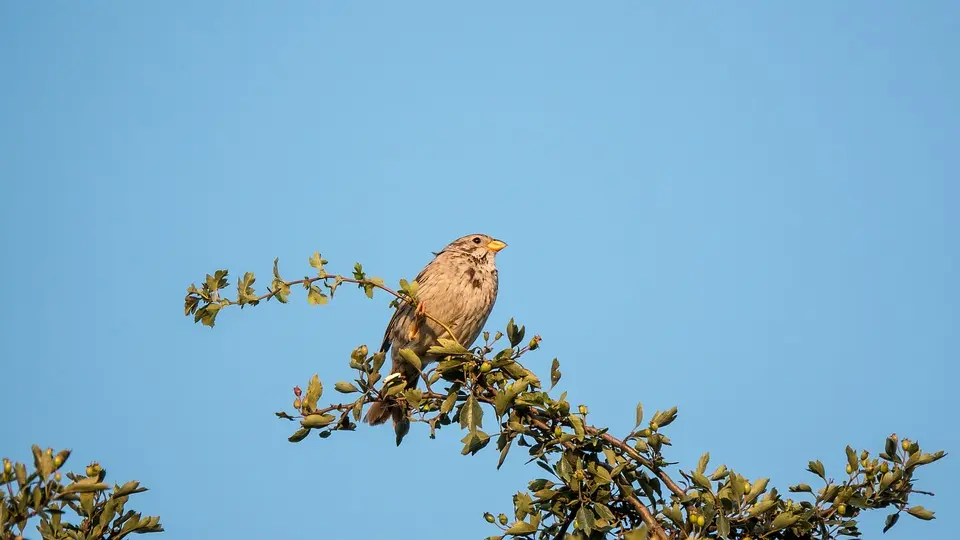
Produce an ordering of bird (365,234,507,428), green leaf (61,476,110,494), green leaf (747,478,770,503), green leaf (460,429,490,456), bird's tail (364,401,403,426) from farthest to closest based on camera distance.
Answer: bird (365,234,507,428) → bird's tail (364,401,403,426) → green leaf (460,429,490,456) → green leaf (747,478,770,503) → green leaf (61,476,110,494)

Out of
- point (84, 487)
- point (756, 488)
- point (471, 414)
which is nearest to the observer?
point (84, 487)

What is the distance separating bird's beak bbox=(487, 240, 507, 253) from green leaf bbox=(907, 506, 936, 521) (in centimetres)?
477

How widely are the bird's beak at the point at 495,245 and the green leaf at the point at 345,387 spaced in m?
3.90

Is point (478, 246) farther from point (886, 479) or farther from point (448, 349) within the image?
point (886, 479)

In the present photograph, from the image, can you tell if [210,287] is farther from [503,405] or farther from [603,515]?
[603,515]

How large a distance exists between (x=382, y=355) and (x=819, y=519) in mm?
2349

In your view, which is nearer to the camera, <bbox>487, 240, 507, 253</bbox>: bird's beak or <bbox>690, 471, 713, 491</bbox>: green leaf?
<bbox>690, 471, 713, 491</bbox>: green leaf

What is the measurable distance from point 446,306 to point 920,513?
4388mm

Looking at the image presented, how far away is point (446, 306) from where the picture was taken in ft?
28.6

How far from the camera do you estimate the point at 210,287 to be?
583 cm

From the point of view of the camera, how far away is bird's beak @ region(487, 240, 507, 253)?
9.33 metres

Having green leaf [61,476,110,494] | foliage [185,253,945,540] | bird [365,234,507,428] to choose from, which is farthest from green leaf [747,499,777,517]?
bird [365,234,507,428]

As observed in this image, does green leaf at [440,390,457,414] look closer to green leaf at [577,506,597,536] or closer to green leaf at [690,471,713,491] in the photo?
green leaf at [577,506,597,536]

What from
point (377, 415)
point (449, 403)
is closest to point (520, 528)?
point (449, 403)
